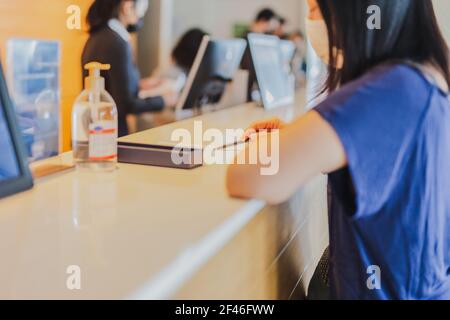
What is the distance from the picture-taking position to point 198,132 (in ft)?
6.18

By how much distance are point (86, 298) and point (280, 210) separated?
0.62m

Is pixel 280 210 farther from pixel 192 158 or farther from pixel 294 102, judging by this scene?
pixel 294 102

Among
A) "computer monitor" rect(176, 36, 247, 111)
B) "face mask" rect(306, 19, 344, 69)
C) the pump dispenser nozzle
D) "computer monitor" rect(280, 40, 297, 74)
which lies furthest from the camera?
"computer monitor" rect(280, 40, 297, 74)

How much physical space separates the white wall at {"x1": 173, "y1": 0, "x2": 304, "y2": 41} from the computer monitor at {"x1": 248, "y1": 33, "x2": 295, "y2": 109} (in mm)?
3582

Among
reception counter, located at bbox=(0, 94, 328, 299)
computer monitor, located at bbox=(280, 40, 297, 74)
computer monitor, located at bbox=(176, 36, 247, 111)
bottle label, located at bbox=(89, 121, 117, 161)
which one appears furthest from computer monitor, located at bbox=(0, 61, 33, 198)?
computer monitor, located at bbox=(280, 40, 297, 74)

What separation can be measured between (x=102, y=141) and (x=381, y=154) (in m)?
0.64

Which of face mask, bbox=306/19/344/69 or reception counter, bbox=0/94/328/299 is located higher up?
face mask, bbox=306/19/344/69

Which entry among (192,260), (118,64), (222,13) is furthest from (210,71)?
(222,13)

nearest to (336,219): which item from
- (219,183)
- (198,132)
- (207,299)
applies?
(219,183)

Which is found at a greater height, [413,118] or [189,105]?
[413,118]

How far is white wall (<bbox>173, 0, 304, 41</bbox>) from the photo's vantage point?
668 centimetres

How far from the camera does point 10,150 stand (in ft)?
3.58

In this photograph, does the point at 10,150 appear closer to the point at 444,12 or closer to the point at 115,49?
the point at 115,49

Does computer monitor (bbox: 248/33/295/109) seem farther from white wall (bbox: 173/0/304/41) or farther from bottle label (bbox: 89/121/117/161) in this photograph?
white wall (bbox: 173/0/304/41)
